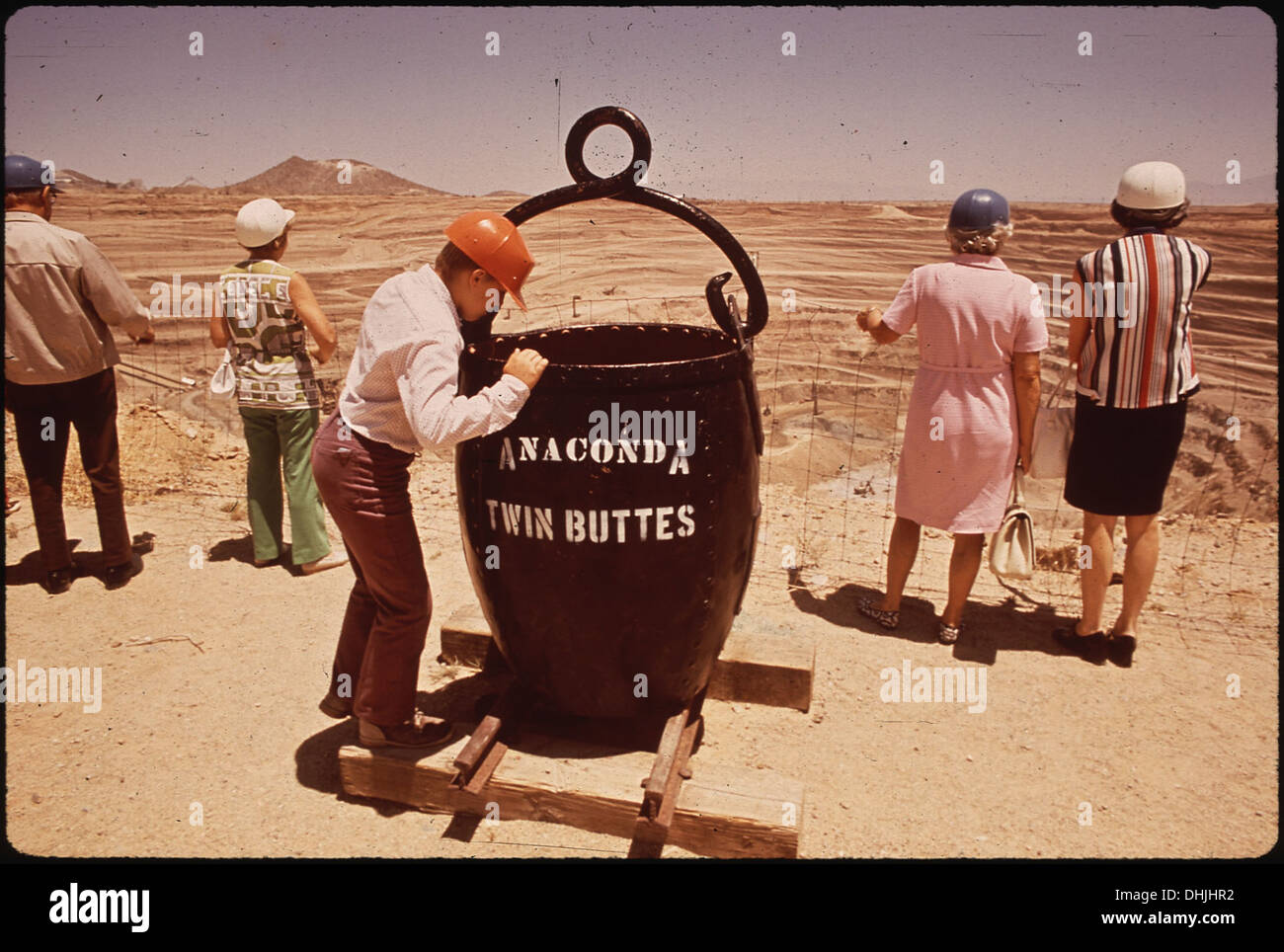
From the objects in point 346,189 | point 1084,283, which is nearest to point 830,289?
point 1084,283

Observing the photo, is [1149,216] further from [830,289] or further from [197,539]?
[830,289]

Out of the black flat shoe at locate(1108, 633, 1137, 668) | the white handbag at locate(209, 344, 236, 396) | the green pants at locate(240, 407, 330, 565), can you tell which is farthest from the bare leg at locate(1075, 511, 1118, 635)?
the white handbag at locate(209, 344, 236, 396)

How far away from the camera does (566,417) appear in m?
2.86

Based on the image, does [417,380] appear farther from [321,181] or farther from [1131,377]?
[321,181]

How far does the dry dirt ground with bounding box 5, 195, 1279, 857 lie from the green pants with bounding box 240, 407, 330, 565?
8.6 inches

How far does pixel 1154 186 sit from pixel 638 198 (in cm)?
238

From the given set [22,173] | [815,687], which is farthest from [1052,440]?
[22,173]

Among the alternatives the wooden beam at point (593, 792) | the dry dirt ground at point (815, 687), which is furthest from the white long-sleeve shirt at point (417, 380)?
the dry dirt ground at point (815, 687)

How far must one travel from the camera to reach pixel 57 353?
4.73 metres

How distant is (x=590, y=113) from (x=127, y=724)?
308cm

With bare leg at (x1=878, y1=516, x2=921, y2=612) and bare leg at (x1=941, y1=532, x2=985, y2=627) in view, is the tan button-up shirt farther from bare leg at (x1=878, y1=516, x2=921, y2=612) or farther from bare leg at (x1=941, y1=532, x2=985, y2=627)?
bare leg at (x1=941, y1=532, x2=985, y2=627)

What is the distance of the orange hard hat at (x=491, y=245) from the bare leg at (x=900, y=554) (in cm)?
256

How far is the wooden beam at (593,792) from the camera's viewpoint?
3.00m

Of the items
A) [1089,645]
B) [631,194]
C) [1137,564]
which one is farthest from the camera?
[1089,645]
